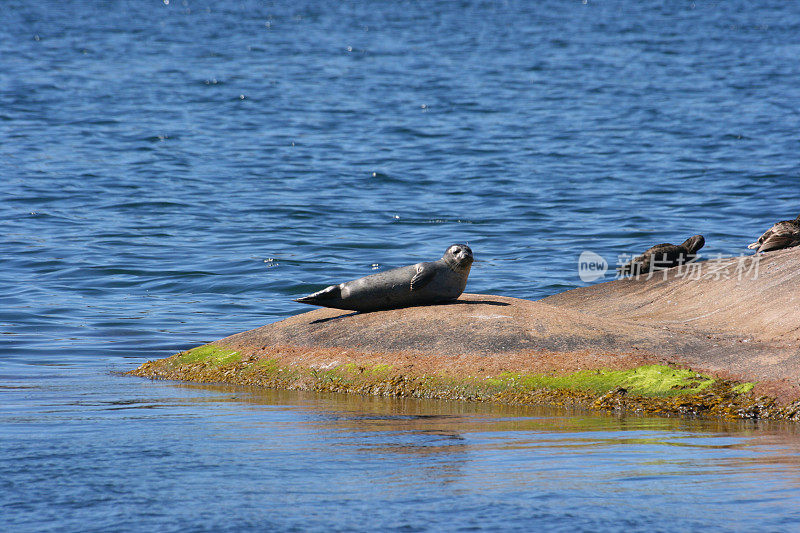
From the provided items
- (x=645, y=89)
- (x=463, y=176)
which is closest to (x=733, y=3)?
(x=645, y=89)

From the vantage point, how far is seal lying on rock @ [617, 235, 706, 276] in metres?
11.7

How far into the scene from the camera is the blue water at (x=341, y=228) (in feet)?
15.4

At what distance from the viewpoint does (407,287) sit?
868cm

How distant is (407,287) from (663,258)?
4329 millimetres

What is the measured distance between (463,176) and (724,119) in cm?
1243

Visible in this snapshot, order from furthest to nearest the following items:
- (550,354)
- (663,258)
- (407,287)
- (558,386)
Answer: (663,258)
(407,287)
(550,354)
(558,386)

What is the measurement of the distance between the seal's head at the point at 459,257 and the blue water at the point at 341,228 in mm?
1568

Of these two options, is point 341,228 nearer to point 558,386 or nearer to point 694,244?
point 694,244

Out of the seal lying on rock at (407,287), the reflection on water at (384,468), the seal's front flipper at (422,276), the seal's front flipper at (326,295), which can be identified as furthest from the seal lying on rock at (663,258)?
the reflection on water at (384,468)

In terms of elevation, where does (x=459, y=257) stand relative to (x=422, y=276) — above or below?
above

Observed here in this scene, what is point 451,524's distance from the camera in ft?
13.8

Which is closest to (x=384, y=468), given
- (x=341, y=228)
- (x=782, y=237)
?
(x=782, y=237)

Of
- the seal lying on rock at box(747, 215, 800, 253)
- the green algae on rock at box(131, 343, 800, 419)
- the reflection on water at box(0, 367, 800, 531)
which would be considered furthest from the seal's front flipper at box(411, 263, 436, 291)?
the seal lying on rock at box(747, 215, 800, 253)

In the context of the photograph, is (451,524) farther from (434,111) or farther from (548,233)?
(434,111)
